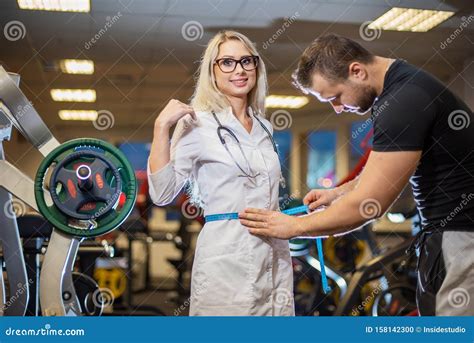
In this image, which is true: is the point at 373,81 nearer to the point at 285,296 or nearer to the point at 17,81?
the point at 285,296

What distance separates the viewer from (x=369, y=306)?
4.09 metres

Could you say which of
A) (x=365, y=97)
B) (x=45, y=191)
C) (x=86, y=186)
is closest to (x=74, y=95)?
(x=45, y=191)

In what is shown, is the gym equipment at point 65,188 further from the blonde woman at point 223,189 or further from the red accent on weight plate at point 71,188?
the blonde woman at point 223,189

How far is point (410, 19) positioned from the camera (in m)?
3.12

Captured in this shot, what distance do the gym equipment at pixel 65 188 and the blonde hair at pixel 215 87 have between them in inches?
14.5

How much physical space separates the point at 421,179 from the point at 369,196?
0.20 metres

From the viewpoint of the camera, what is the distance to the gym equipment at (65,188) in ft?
6.93

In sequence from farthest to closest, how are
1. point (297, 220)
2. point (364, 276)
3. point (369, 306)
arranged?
1. point (369, 306)
2. point (364, 276)
3. point (297, 220)

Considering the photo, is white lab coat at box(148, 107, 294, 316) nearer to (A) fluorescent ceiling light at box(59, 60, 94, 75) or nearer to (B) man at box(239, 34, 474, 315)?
(B) man at box(239, 34, 474, 315)

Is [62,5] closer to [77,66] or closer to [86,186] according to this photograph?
[77,66]

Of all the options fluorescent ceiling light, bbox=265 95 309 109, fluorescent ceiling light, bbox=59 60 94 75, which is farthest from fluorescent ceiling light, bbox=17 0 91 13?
fluorescent ceiling light, bbox=265 95 309 109

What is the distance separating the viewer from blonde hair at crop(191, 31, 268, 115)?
77.9 inches
